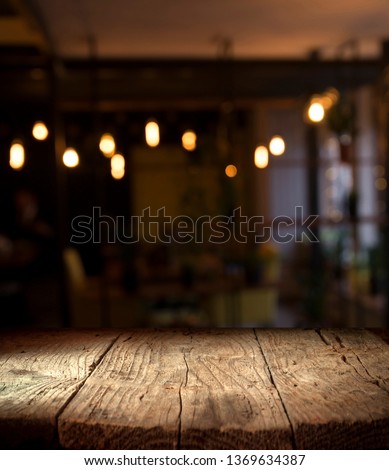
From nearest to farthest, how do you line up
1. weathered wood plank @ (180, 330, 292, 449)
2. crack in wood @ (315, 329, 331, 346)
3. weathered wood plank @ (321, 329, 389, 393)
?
weathered wood plank @ (180, 330, 292, 449), weathered wood plank @ (321, 329, 389, 393), crack in wood @ (315, 329, 331, 346)

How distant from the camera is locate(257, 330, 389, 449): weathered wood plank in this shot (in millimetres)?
812

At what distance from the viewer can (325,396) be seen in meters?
0.93

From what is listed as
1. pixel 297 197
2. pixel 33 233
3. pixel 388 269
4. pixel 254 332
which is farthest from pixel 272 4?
pixel 33 233

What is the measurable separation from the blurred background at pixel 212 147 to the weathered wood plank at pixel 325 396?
328 centimetres

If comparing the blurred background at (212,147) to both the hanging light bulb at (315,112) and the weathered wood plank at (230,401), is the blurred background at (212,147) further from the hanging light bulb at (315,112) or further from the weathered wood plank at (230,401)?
the weathered wood plank at (230,401)

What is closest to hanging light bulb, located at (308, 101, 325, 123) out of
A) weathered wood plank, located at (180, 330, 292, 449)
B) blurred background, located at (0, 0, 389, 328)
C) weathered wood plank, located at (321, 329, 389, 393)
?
blurred background, located at (0, 0, 389, 328)

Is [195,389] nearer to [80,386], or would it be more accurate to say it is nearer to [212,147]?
[80,386]

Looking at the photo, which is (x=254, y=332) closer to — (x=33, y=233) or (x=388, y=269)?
(x=388, y=269)

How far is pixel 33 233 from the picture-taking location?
942 cm

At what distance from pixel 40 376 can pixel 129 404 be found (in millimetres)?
224

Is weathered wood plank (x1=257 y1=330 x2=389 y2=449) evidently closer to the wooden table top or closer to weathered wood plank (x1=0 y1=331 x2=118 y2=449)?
the wooden table top

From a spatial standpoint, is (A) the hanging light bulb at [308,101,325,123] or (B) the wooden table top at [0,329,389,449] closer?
(B) the wooden table top at [0,329,389,449]

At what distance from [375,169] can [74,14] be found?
182 inches
